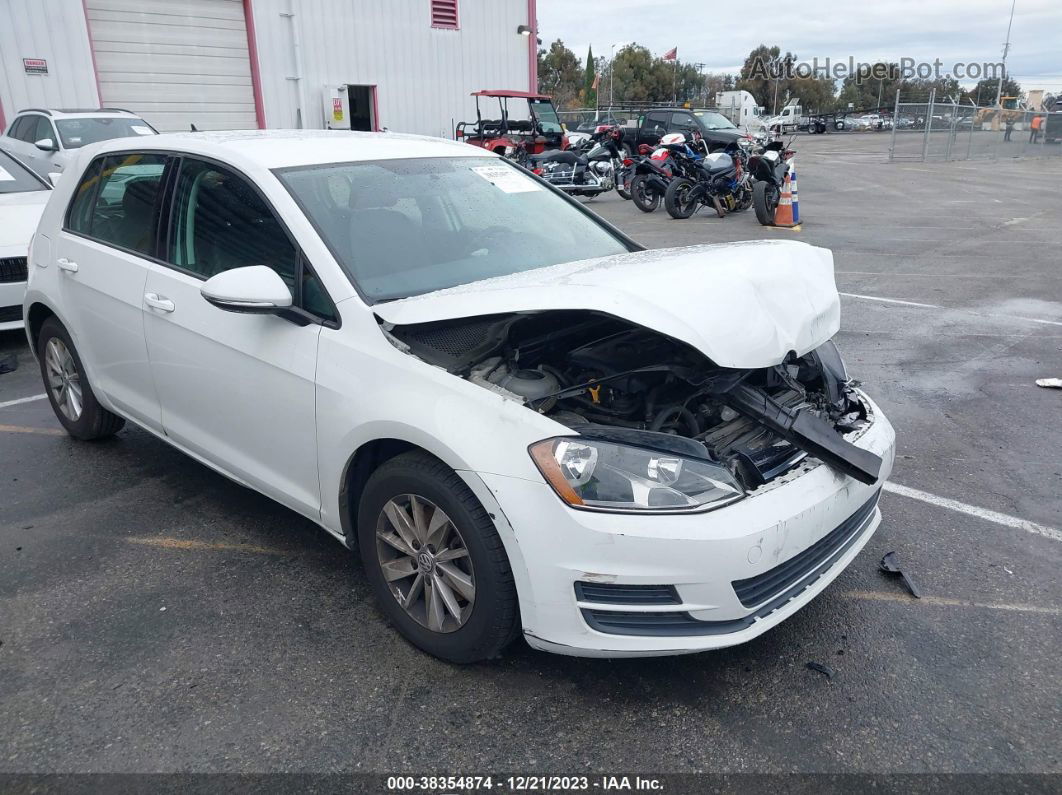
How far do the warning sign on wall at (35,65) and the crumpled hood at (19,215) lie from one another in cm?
1162

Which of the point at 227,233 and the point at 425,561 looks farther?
the point at 227,233

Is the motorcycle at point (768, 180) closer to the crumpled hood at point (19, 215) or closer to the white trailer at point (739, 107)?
the crumpled hood at point (19, 215)

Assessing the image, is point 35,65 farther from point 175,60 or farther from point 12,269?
point 12,269

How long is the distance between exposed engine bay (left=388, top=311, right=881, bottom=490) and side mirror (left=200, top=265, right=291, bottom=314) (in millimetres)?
470

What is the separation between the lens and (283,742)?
2.53 metres

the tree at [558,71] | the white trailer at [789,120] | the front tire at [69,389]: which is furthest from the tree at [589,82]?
the front tire at [69,389]

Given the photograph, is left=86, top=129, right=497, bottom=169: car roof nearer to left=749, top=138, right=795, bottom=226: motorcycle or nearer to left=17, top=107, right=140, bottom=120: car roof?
left=749, top=138, right=795, bottom=226: motorcycle

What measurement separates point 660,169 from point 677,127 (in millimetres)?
10232

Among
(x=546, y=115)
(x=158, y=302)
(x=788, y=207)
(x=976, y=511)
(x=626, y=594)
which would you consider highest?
(x=546, y=115)

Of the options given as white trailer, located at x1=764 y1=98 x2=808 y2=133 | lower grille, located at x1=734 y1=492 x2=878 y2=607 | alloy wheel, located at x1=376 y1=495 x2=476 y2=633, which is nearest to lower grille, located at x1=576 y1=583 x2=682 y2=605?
lower grille, located at x1=734 y1=492 x2=878 y2=607

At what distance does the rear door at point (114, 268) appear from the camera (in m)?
3.92

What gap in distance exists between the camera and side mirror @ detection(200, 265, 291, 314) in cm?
296

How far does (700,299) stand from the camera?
8.71 feet

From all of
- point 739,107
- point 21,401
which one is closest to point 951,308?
point 21,401
